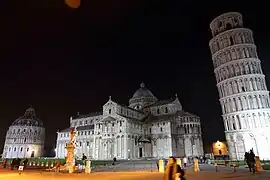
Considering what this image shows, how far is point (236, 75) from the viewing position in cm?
4759

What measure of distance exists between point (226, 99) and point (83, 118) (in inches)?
2215

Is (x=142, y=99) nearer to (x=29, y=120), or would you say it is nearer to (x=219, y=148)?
(x=219, y=148)

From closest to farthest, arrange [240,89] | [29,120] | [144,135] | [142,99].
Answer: [240,89] < [144,135] < [142,99] < [29,120]

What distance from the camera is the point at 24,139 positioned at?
105750 mm

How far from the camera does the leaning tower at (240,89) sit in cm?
4288

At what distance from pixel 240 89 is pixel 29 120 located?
108840 mm

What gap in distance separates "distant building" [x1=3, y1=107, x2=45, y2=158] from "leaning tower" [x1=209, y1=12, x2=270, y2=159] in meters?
102

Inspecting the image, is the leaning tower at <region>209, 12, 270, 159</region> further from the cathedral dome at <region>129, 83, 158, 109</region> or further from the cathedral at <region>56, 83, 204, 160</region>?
the cathedral dome at <region>129, 83, 158, 109</region>

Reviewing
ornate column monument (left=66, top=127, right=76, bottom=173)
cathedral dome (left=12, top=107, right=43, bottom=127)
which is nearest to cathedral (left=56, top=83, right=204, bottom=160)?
ornate column monument (left=66, top=127, right=76, bottom=173)

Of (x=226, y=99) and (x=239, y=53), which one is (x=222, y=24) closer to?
(x=239, y=53)

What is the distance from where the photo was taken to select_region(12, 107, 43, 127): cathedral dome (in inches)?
4252

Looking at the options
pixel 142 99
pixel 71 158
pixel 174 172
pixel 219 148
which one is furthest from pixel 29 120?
pixel 174 172

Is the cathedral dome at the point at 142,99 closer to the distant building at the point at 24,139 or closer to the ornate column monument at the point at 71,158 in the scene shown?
the ornate column monument at the point at 71,158

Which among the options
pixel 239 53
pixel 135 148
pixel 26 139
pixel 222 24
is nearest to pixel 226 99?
pixel 239 53
